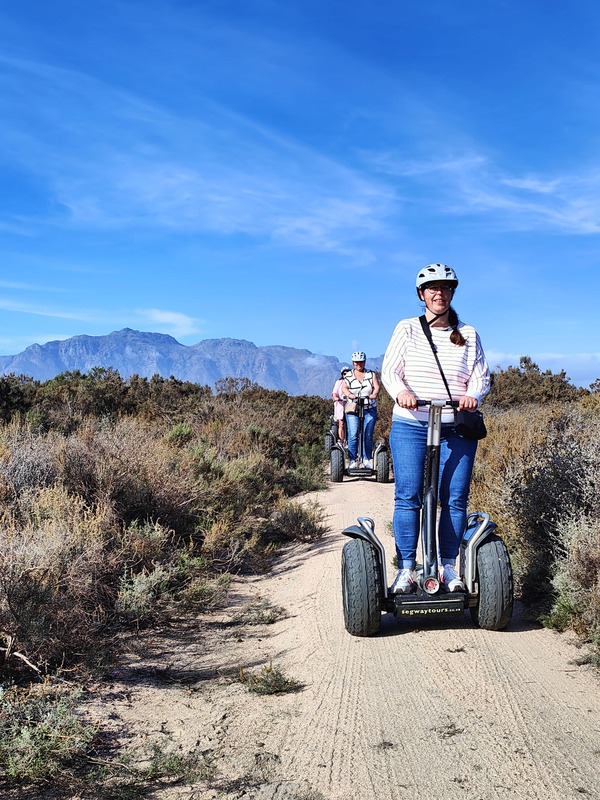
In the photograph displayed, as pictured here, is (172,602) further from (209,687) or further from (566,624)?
(566,624)

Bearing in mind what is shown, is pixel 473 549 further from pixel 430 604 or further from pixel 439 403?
pixel 439 403

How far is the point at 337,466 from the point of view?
500 inches

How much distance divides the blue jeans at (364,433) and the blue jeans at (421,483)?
7.84 metres

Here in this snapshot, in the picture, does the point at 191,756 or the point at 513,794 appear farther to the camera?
the point at 191,756

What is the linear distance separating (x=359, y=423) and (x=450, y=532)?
8081 millimetres

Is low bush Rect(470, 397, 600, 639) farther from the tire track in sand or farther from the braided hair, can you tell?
the braided hair

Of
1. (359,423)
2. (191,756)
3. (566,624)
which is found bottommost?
(191,756)

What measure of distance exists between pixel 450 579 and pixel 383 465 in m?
8.01

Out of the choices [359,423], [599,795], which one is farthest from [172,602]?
[359,423]

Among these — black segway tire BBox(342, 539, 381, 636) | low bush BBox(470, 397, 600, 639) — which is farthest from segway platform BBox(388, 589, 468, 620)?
low bush BBox(470, 397, 600, 639)

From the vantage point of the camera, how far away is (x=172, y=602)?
5.42m

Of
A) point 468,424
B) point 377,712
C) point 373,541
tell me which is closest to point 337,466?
point 373,541

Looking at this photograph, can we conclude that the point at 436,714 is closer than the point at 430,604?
Yes

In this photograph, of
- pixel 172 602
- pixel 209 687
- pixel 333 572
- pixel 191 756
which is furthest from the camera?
pixel 333 572
